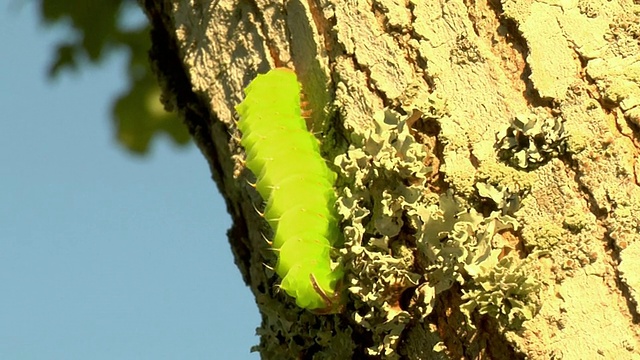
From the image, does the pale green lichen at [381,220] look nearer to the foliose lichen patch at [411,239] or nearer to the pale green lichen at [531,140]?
the foliose lichen patch at [411,239]

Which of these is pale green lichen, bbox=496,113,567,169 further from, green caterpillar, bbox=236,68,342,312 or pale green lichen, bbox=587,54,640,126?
green caterpillar, bbox=236,68,342,312

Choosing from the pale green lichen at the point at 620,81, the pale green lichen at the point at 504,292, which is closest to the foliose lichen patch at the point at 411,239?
the pale green lichen at the point at 504,292

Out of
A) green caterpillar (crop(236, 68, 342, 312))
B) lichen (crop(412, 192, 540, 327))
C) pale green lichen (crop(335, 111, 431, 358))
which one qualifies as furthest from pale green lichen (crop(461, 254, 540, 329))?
green caterpillar (crop(236, 68, 342, 312))

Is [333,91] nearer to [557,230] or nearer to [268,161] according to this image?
[268,161]

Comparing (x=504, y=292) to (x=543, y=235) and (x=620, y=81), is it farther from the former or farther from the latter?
A: (x=620, y=81)

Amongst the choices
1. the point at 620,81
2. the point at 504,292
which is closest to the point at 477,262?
the point at 504,292

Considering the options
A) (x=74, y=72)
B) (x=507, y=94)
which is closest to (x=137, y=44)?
(x=74, y=72)
